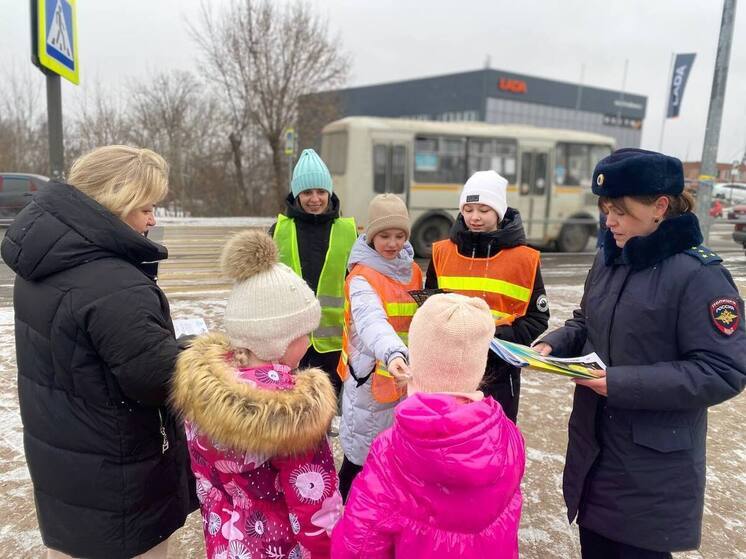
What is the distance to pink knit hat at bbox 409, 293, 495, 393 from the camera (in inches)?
51.9

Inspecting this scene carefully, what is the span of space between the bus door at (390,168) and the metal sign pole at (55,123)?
7199 millimetres

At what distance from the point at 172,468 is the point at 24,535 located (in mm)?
1470

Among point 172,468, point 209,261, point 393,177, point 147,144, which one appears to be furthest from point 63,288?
point 147,144

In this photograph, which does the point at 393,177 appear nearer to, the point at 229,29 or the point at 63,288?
the point at 63,288

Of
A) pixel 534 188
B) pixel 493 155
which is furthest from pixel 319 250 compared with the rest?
pixel 534 188

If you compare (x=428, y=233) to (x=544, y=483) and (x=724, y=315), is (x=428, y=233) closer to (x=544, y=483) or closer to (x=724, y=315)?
(x=544, y=483)

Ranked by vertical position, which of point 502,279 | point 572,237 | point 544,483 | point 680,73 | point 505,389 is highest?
point 680,73

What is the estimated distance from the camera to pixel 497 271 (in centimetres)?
248

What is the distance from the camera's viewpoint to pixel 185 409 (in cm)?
146

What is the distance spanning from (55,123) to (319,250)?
13.3 ft

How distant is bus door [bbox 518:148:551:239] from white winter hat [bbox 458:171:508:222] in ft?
35.6

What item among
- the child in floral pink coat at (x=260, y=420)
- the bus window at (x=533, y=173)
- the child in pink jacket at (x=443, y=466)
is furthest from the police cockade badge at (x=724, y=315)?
the bus window at (x=533, y=173)

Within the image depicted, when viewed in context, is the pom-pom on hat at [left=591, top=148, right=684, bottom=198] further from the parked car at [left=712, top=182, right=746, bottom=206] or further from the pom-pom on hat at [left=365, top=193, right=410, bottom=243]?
the parked car at [left=712, top=182, right=746, bottom=206]

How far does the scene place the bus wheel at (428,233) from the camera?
12.4m
